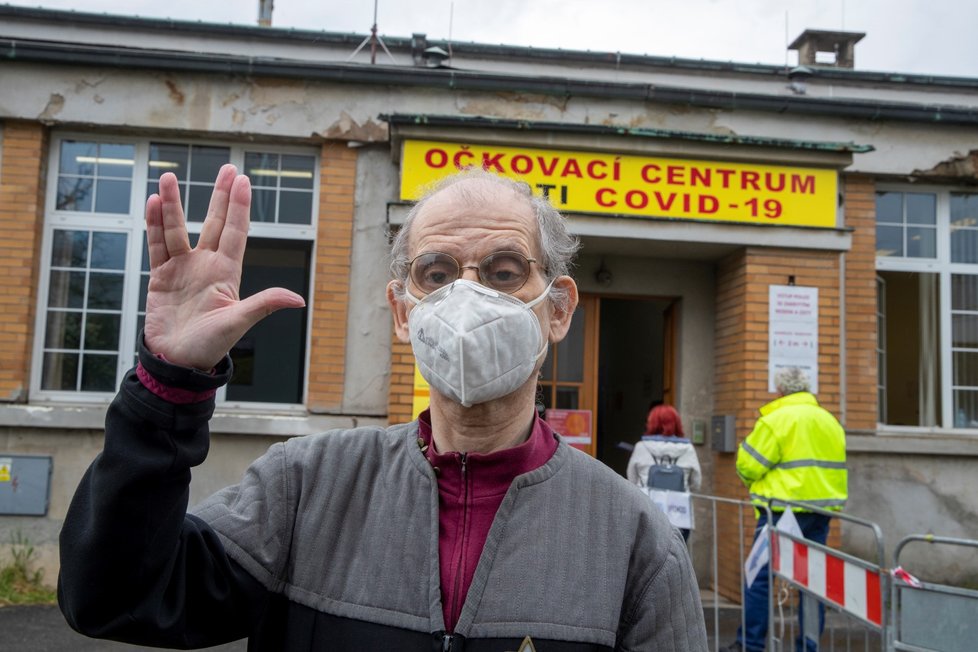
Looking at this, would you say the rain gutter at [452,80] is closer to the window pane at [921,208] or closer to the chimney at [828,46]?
the window pane at [921,208]

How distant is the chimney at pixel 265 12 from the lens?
10000 mm

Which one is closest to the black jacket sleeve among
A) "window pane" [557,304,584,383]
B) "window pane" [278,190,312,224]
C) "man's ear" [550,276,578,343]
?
"man's ear" [550,276,578,343]

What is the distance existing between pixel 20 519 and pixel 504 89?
18.6ft

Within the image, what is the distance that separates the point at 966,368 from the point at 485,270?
766cm

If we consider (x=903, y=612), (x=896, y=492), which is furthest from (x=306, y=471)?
(x=896, y=492)

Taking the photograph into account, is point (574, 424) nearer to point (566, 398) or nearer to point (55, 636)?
point (566, 398)

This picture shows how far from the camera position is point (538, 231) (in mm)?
1885

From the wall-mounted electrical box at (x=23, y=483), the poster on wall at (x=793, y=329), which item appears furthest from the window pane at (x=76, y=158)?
the poster on wall at (x=793, y=329)

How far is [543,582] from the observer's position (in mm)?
1542

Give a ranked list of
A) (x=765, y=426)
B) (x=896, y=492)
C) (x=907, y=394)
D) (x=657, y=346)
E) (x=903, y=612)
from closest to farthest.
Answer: (x=903, y=612) < (x=765, y=426) < (x=896, y=492) < (x=907, y=394) < (x=657, y=346)

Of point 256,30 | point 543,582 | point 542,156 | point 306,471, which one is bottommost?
point 543,582

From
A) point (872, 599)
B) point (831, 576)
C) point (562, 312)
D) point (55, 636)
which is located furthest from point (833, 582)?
point (55, 636)

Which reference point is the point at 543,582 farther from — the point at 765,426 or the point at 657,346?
the point at 657,346

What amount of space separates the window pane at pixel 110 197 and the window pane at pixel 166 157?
0.28 meters
